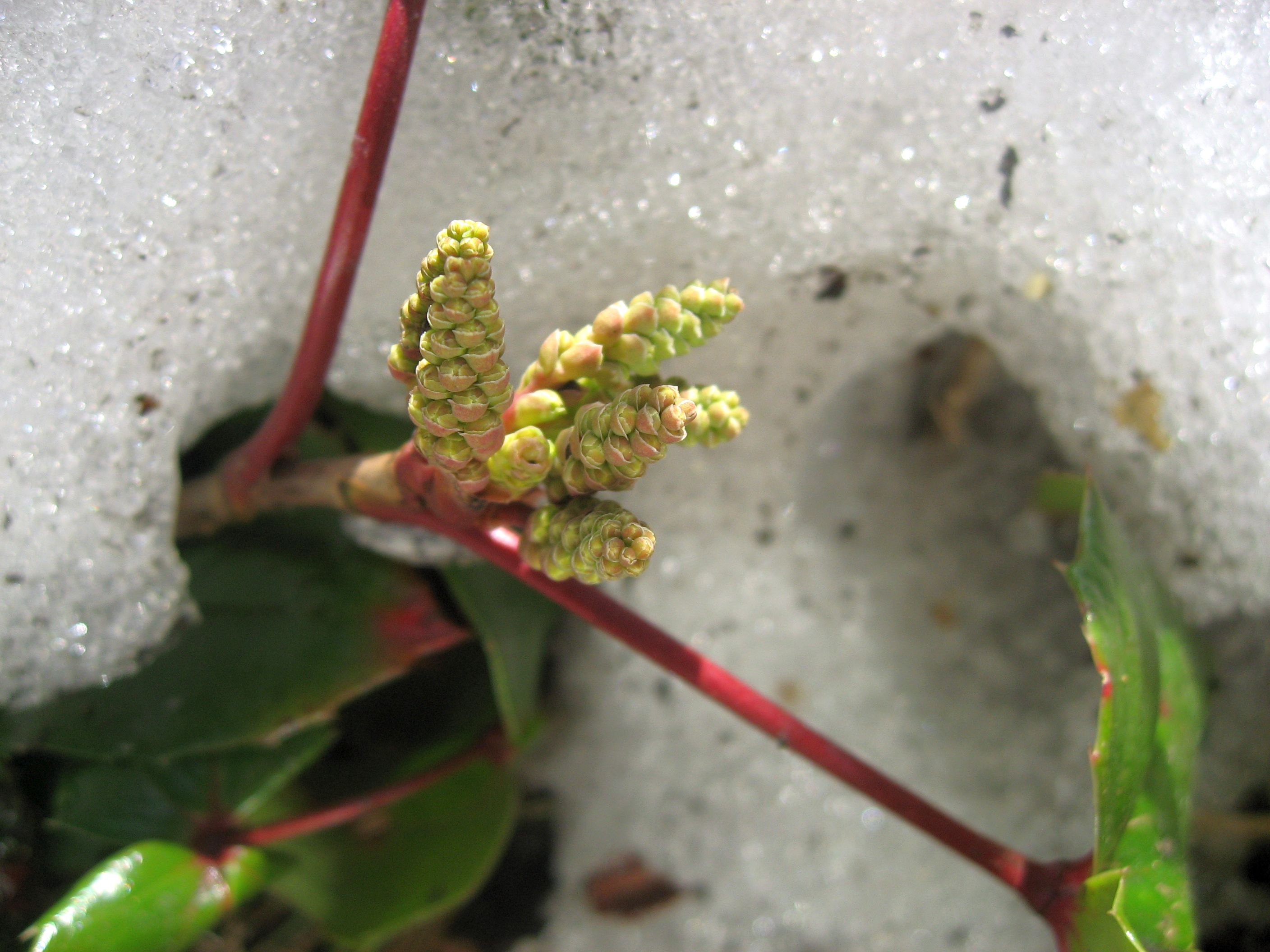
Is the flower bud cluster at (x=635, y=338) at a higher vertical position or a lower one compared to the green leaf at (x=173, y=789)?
higher

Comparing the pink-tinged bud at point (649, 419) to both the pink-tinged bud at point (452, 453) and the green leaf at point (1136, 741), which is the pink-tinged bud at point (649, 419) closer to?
the pink-tinged bud at point (452, 453)

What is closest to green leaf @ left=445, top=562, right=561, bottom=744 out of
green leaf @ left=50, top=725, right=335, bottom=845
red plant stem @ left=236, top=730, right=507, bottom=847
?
red plant stem @ left=236, top=730, right=507, bottom=847

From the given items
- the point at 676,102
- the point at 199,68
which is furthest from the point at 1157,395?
the point at 199,68

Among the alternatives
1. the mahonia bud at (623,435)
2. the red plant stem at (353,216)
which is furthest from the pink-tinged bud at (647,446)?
the red plant stem at (353,216)

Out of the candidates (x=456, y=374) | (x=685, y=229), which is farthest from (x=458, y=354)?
(x=685, y=229)

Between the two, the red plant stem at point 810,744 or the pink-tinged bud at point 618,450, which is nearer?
the pink-tinged bud at point 618,450

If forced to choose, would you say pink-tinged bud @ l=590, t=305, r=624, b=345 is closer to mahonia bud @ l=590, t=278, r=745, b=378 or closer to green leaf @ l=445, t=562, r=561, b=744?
mahonia bud @ l=590, t=278, r=745, b=378

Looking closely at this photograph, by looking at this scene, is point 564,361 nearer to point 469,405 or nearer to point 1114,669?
point 469,405
